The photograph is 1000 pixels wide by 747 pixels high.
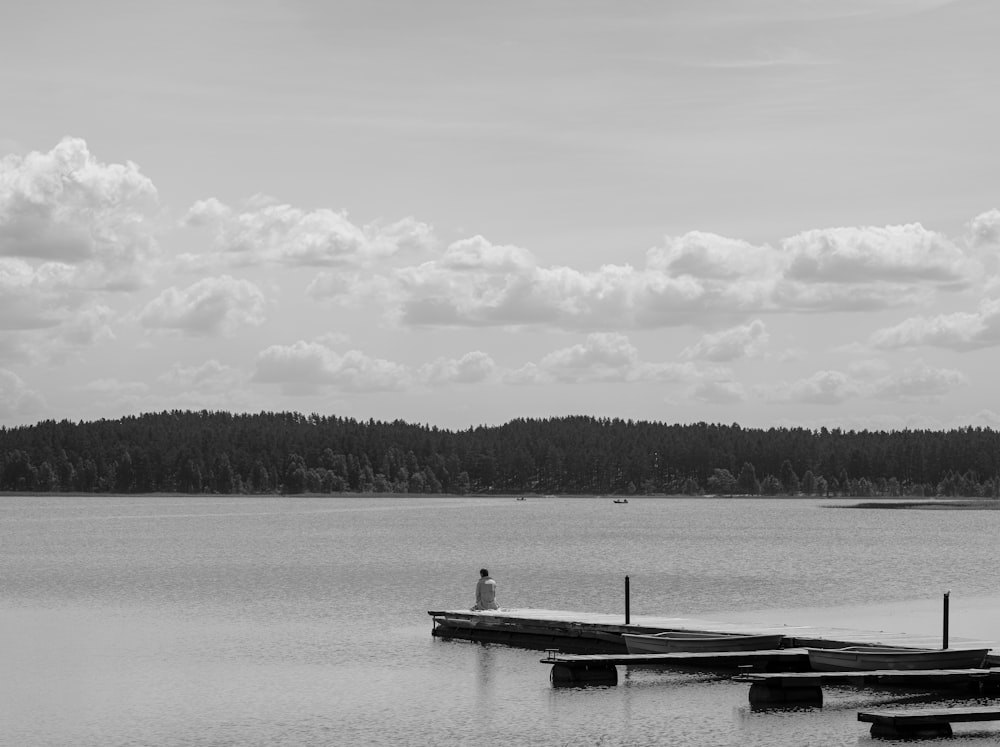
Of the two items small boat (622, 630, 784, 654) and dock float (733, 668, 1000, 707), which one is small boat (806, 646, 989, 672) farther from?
small boat (622, 630, 784, 654)

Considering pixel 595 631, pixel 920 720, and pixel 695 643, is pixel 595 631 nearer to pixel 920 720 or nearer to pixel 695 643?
pixel 695 643

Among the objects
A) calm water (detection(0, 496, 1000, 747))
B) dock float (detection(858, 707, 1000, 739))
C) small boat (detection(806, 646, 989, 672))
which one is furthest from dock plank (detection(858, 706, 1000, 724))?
small boat (detection(806, 646, 989, 672))

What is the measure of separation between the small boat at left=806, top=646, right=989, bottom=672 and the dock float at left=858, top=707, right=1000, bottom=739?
198 inches

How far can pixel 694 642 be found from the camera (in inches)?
1587

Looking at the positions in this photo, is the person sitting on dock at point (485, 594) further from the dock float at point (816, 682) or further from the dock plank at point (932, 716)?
the dock plank at point (932, 716)

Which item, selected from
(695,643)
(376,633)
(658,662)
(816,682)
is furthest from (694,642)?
(376,633)

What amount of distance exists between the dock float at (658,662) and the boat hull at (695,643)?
2.00 ft

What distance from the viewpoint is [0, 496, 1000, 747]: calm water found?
33.2 meters

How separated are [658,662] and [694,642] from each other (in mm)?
1864

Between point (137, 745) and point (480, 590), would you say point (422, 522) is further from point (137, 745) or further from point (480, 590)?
point (137, 745)

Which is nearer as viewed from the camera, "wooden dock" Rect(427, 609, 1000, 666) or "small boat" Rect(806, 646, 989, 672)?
"small boat" Rect(806, 646, 989, 672)

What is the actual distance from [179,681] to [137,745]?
29.6 feet

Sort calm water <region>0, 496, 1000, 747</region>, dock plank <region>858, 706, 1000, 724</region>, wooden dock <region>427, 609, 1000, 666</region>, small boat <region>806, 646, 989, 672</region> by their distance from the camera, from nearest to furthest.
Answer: dock plank <region>858, 706, 1000, 724</region>
calm water <region>0, 496, 1000, 747</region>
small boat <region>806, 646, 989, 672</region>
wooden dock <region>427, 609, 1000, 666</region>

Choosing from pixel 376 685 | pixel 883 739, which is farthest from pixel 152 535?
pixel 883 739
